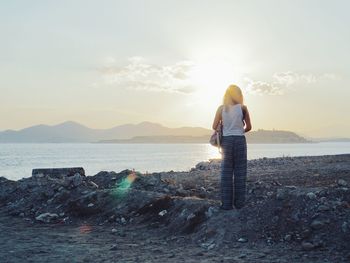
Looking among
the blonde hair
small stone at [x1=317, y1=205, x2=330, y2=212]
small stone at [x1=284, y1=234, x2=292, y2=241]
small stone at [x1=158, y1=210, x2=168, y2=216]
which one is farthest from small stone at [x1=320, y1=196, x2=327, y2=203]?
small stone at [x1=158, y1=210, x2=168, y2=216]

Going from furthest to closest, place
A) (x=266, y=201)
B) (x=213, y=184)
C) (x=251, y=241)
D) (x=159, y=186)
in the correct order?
1. (x=213, y=184)
2. (x=159, y=186)
3. (x=266, y=201)
4. (x=251, y=241)

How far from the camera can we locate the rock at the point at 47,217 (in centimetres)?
1213

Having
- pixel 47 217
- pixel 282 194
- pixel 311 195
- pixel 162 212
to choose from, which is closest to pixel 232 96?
pixel 282 194

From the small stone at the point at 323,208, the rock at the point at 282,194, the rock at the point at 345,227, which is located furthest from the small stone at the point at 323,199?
the rock at the point at 345,227

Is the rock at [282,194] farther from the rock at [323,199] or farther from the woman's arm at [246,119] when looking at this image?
the woman's arm at [246,119]

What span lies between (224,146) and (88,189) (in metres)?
5.21

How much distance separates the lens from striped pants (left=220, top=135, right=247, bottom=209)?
10.1 metres

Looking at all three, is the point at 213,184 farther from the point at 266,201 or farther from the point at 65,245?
the point at 65,245

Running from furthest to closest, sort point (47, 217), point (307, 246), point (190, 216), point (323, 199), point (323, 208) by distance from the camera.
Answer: point (47, 217), point (190, 216), point (323, 199), point (323, 208), point (307, 246)

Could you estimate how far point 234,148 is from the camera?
10156mm

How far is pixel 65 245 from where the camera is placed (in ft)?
30.0

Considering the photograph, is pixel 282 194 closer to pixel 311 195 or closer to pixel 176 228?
pixel 311 195

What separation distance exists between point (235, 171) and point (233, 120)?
1043 millimetres

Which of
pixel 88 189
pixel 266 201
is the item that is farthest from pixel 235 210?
pixel 88 189
